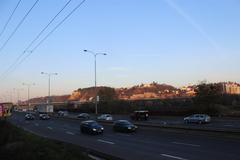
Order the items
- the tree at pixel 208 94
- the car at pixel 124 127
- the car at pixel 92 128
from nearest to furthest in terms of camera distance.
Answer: the car at pixel 92 128
the car at pixel 124 127
the tree at pixel 208 94

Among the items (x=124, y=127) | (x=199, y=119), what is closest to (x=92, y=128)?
(x=124, y=127)

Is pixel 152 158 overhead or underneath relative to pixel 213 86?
underneath

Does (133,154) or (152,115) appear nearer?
(133,154)

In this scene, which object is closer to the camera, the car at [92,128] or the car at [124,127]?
the car at [92,128]

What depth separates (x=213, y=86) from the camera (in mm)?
86750

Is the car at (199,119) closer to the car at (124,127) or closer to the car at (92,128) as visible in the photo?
the car at (124,127)

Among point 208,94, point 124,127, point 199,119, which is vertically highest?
point 208,94

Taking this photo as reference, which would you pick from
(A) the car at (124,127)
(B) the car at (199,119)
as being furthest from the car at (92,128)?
(B) the car at (199,119)

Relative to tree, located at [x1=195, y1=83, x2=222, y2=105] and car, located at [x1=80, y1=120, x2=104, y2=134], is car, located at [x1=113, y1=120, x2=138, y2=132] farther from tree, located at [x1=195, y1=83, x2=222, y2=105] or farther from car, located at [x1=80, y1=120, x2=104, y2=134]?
tree, located at [x1=195, y1=83, x2=222, y2=105]

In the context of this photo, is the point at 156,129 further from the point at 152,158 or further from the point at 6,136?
the point at 152,158

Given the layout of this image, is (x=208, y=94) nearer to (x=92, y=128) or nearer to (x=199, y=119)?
(x=199, y=119)

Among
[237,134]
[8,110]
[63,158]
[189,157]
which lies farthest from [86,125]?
[63,158]

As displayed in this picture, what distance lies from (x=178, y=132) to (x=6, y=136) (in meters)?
16.7

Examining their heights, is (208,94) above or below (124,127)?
above
